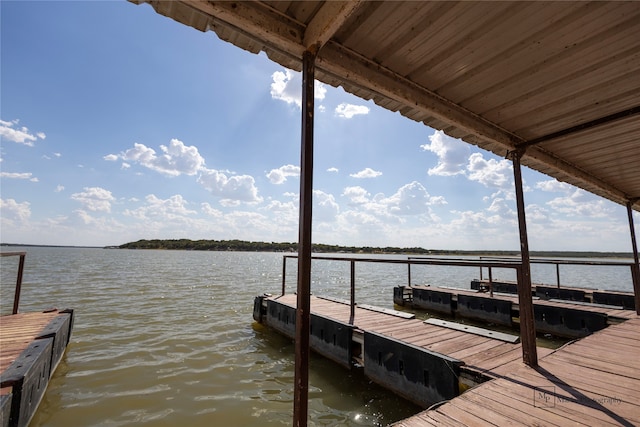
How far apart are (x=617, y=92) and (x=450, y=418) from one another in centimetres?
359

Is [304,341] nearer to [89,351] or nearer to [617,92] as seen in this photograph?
[617,92]

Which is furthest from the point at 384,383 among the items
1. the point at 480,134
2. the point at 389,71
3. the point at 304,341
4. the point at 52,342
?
the point at 52,342

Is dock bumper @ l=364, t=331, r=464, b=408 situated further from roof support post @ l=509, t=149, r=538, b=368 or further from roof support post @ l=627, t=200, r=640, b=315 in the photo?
roof support post @ l=627, t=200, r=640, b=315

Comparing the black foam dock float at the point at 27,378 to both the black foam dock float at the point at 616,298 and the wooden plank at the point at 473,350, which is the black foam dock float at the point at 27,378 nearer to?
the wooden plank at the point at 473,350

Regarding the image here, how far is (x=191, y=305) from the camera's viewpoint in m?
11.7

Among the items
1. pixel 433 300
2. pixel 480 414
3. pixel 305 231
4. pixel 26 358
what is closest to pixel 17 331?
Result: pixel 26 358

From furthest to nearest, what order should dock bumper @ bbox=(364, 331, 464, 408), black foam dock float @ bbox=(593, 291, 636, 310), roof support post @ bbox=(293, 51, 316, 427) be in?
black foam dock float @ bbox=(593, 291, 636, 310) < dock bumper @ bbox=(364, 331, 464, 408) < roof support post @ bbox=(293, 51, 316, 427)

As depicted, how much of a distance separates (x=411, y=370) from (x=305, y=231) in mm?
3136

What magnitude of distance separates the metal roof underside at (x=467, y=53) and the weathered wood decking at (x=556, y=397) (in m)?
2.82

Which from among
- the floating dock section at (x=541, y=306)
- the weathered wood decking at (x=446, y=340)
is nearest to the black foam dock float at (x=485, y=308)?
the floating dock section at (x=541, y=306)

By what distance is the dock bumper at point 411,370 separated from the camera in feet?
12.5

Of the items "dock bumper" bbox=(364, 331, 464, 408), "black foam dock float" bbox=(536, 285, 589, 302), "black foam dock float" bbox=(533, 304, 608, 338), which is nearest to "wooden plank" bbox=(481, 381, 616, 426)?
"dock bumper" bbox=(364, 331, 464, 408)

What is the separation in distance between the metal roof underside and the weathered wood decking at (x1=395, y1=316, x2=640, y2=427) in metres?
2.82

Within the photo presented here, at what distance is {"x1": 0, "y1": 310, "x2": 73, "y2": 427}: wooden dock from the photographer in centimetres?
310
